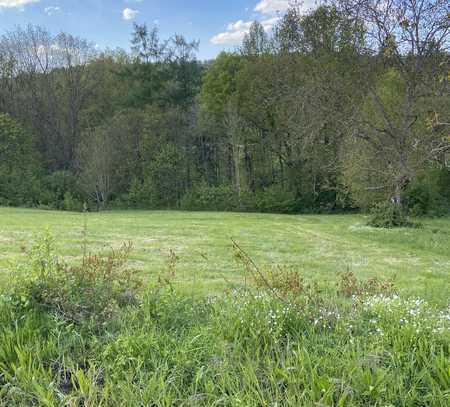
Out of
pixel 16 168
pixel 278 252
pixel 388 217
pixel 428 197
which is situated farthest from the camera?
pixel 16 168

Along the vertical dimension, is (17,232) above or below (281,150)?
below

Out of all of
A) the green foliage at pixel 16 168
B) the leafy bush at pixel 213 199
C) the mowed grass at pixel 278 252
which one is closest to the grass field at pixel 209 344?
the mowed grass at pixel 278 252

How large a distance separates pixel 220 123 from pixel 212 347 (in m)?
24.4

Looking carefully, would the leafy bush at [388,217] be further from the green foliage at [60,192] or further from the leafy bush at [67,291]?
the green foliage at [60,192]

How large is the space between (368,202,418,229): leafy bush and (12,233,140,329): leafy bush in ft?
36.2

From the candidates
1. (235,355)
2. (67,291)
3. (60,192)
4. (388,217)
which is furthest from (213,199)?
(235,355)

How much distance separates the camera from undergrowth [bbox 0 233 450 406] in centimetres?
215

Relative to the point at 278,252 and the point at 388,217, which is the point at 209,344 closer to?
the point at 278,252

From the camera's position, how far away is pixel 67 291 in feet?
10.2

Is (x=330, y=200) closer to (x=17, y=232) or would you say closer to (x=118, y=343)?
(x=17, y=232)

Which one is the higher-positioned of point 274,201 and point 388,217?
point 274,201

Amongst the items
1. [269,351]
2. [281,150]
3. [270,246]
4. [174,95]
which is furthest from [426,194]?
[269,351]

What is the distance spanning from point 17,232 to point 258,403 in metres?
8.67

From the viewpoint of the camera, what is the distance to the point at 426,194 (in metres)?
21.0
